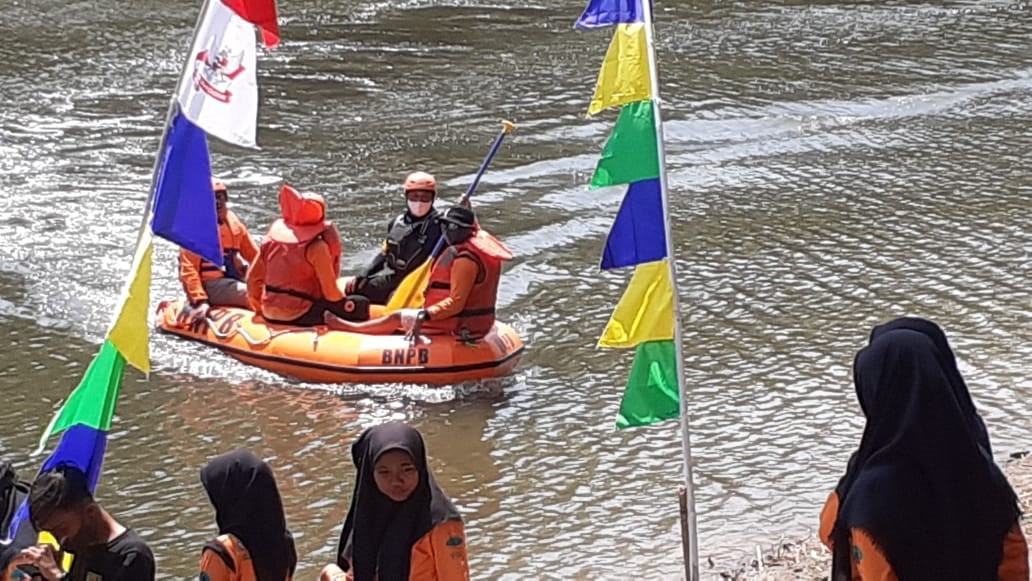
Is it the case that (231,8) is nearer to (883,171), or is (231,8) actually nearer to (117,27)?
(883,171)

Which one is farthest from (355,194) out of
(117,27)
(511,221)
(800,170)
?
(117,27)

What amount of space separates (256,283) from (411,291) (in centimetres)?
100

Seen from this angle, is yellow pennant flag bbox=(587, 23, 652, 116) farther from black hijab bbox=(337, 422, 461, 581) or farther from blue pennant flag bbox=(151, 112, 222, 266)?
black hijab bbox=(337, 422, 461, 581)

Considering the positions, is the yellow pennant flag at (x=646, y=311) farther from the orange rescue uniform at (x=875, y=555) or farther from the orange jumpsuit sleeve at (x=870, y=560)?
the orange jumpsuit sleeve at (x=870, y=560)

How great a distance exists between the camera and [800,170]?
13.2 metres

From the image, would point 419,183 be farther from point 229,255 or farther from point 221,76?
point 221,76

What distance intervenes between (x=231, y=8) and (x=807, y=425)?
4.71 metres

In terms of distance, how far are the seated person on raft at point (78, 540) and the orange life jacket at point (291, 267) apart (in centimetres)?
499

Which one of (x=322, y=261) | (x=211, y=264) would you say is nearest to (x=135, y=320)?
(x=322, y=261)

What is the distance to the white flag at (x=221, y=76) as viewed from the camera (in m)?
4.50

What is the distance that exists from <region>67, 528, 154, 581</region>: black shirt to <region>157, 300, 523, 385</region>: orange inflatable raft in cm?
484

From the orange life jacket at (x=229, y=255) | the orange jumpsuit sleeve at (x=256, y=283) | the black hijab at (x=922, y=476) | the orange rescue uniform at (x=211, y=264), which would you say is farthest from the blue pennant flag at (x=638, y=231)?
the orange life jacket at (x=229, y=255)

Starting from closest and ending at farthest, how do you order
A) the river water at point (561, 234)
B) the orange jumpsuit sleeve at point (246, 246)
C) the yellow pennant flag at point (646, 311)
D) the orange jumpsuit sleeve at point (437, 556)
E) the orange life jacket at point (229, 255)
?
1. the orange jumpsuit sleeve at point (437, 556)
2. the yellow pennant flag at point (646, 311)
3. the river water at point (561, 234)
4. the orange life jacket at point (229, 255)
5. the orange jumpsuit sleeve at point (246, 246)

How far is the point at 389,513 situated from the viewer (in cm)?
415
